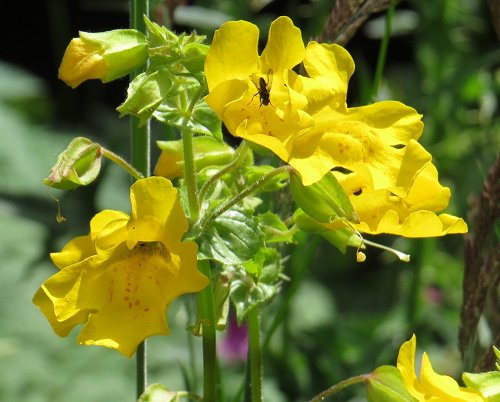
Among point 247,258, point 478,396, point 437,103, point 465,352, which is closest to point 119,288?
point 247,258

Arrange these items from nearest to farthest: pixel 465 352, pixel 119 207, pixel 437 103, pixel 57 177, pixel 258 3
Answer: pixel 57 177 < pixel 465 352 < pixel 437 103 < pixel 258 3 < pixel 119 207

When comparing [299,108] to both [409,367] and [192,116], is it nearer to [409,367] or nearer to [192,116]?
[192,116]

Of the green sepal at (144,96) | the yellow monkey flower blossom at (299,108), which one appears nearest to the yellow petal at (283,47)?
the yellow monkey flower blossom at (299,108)

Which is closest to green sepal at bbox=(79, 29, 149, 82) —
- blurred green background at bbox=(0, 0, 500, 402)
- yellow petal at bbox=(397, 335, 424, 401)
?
yellow petal at bbox=(397, 335, 424, 401)

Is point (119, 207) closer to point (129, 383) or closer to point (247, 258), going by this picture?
point (129, 383)

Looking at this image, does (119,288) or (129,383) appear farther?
(129,383)

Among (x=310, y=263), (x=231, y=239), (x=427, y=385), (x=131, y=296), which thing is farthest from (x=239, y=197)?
(x=310, y=263)
